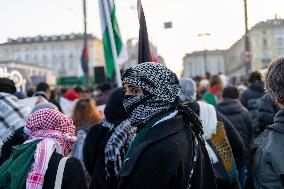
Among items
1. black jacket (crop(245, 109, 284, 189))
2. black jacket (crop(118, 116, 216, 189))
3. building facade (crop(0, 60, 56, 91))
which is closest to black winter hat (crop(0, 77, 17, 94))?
building facade (crop(0, 60, 56, 91))

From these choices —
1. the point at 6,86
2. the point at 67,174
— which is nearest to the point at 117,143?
the point at 67,174

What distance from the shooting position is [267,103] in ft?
19.1

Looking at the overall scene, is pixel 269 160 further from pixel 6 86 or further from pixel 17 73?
pixel 17 73

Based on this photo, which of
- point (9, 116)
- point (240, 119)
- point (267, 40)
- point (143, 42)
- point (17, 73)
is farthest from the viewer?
point (267, 40)

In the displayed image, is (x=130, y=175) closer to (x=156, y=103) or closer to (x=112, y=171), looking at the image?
(x=156, y=103)

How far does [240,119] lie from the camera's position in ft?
21.8

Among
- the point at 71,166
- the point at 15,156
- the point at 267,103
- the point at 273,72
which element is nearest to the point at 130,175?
the point at 71,166

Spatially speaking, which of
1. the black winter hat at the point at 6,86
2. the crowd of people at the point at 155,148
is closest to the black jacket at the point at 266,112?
the crowd of people at the point at 155,148

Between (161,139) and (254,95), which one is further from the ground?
(161,139)

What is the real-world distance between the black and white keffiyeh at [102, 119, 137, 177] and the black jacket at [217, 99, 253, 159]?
7.86 feet

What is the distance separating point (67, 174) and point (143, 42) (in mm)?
1729

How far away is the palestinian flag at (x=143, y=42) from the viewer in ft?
14.5

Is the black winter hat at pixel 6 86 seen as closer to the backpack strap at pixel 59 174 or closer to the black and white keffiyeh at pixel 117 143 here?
the black and white keffiyeh at pixel 117 143

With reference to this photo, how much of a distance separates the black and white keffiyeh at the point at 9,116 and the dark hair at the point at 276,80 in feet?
8.70
